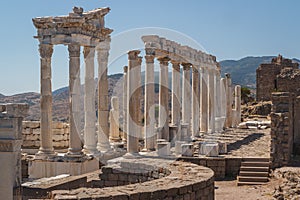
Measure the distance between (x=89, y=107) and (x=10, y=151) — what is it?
11.5 m

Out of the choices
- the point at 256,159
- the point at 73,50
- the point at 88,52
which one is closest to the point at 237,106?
the point at 256,159

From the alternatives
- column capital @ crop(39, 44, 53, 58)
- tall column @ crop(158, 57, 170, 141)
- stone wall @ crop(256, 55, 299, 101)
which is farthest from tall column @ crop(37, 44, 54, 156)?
stone wall @ crop(256, 55, 299, 101)

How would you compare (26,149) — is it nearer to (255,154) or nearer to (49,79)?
(49,79)

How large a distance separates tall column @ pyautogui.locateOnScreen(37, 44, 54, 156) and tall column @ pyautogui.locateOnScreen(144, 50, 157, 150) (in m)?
4.76

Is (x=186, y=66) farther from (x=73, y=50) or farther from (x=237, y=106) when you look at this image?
(x=237, y=106)

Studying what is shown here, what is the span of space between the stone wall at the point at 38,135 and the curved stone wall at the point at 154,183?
9498 mm

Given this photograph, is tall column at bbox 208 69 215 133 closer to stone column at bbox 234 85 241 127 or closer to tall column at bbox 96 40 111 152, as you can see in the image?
stone column at bbox 234 85 241 127

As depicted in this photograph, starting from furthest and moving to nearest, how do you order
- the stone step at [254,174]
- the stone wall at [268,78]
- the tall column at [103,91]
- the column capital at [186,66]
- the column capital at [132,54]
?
the stone wall at [268,78]
the column capital at [186,66]
the tall column at [103,91]
the column capital at [132,54]
the stone step at [254,174]

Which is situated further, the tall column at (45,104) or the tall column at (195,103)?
the tall column at (195,103)

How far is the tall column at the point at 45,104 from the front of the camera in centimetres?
2017

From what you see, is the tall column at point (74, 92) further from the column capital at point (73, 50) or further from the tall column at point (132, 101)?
the tall column at point (132, 101)

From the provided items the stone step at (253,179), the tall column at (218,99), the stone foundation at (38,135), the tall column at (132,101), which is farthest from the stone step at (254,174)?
the tall column at (218,99)

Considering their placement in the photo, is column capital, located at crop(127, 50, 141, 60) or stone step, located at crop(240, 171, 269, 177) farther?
column capital, located at crop(127, 50, 141, 60)

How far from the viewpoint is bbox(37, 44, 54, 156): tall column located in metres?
20.2
